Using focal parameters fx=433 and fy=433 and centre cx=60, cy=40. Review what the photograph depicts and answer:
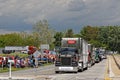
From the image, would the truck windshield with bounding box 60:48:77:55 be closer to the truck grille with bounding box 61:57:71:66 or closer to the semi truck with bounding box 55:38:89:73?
the semi truck with bounding box 55:38:89:73

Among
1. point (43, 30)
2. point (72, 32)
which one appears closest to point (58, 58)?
point (43, 30)

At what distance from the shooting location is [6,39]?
131m

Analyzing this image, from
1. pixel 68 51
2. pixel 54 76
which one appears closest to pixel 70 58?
pixel 68 51

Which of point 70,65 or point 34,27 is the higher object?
point 34,27

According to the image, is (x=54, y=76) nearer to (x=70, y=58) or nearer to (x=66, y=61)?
(x=66, y=61)

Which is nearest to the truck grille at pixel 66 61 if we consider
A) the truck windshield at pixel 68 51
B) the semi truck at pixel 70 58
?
the semi truck at pixel 70 58

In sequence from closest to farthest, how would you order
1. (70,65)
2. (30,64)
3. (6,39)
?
(70,65) → (30,64) → (6,39)

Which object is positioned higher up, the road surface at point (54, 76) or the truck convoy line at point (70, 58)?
the truck convoy line at point (70, 58)

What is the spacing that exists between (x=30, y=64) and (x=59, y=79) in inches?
1103

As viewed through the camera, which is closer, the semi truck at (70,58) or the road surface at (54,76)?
the road surface at (54,76)

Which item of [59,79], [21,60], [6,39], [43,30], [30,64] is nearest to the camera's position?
[59,79]

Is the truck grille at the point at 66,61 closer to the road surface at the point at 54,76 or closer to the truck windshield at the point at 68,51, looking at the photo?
the truck windshield at the point at 68,51

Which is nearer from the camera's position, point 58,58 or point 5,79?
point 5,79

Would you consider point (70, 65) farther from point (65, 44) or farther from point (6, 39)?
point (6, 39)
